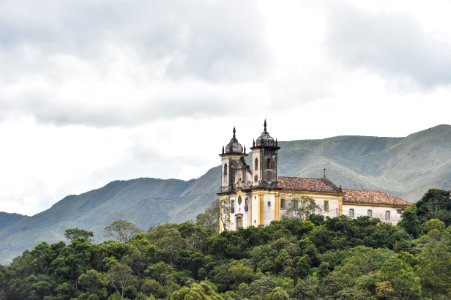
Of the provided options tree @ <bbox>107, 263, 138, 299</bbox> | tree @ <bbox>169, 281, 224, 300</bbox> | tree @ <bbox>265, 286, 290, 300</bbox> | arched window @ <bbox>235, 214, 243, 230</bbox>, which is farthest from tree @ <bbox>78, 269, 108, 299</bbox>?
arched window @ <bbox>235, 214, 243, 230</bbox>

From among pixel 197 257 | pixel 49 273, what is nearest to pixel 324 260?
pixel 197 257

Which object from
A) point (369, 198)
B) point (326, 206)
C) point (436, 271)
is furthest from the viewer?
point (369, 198)

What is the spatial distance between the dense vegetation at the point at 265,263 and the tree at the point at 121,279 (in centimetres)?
8

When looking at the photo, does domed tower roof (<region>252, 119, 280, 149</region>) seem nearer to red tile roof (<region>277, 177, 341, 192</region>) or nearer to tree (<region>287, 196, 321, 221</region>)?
red tile roof (<region>277, 177, 341, 192</region>)

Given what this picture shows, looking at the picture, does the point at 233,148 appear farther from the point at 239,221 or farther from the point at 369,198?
the point at 369,198

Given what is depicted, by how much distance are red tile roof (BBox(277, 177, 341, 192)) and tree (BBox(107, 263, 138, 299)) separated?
2205cm

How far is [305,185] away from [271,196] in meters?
4.48

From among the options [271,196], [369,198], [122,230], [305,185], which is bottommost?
[122,230]

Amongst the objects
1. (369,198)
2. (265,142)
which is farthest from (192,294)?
(369,198)

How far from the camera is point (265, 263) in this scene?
87.5 m

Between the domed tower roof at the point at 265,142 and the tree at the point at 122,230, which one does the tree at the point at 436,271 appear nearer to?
the domed tower roof at the point at 265,142

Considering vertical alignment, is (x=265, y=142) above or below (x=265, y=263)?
above

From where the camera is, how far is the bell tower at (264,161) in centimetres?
10138

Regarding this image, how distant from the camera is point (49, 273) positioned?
89.0m
